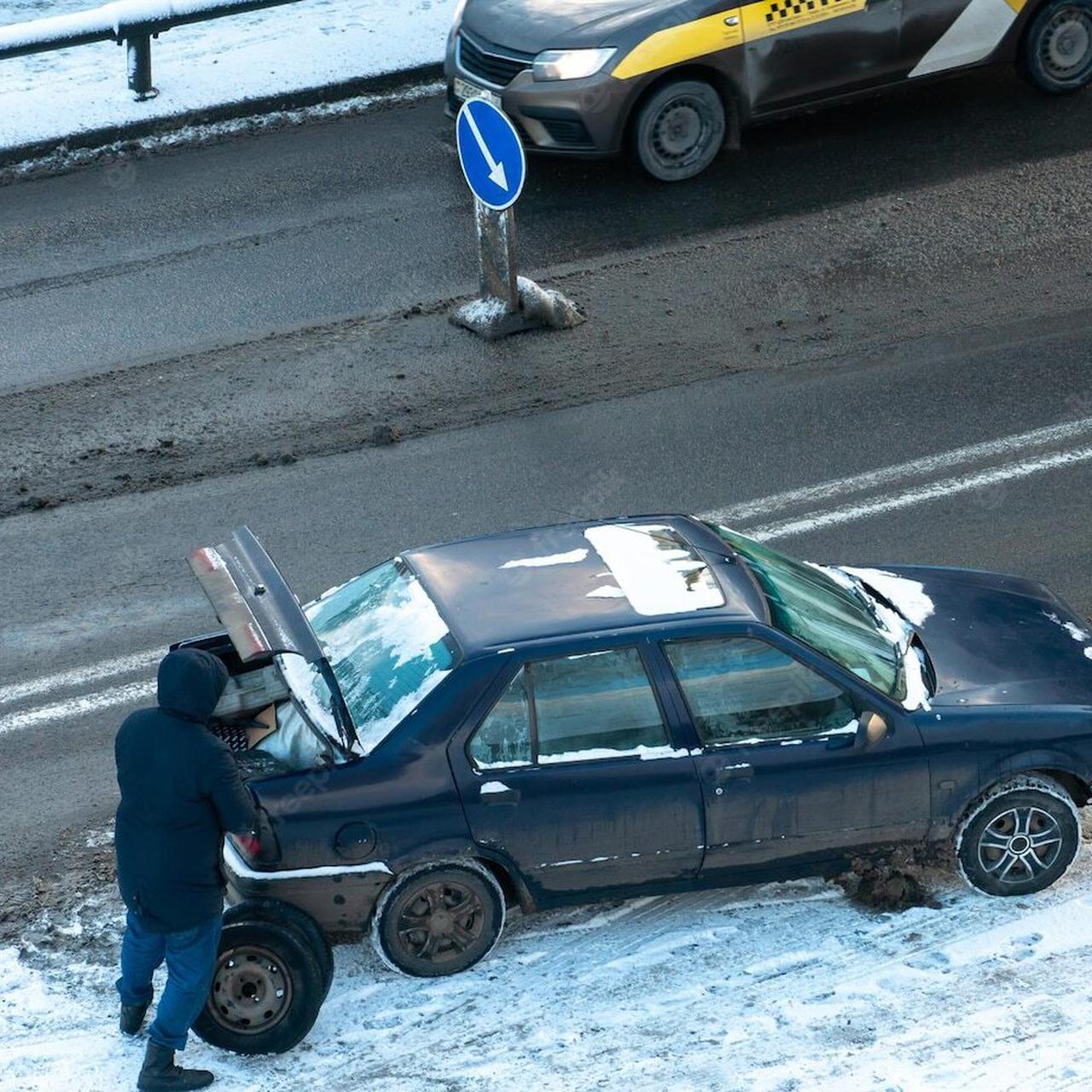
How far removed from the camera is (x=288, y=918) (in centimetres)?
596

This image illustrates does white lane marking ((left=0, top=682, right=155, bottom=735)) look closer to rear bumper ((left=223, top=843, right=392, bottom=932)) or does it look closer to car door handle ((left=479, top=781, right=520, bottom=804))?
rear bumper ((left=223, top=843, right=392, bottom=932))

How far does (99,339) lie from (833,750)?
6.63 meters

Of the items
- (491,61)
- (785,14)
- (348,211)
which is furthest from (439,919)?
(785,14)

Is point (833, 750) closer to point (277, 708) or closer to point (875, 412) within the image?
point (277, 708)

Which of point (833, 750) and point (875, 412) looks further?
point (875, 412)

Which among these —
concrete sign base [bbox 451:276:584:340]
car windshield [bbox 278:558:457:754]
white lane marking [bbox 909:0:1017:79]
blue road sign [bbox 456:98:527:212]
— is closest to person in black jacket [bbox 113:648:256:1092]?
car windshield [bbox 278:558:457:754]

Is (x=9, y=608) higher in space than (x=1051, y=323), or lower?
lower

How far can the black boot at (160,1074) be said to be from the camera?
5.81m

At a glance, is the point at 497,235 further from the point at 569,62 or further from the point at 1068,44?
the point at 1068,44

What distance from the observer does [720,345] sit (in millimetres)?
11008

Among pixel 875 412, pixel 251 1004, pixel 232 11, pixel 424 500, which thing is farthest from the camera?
pixel 232 11

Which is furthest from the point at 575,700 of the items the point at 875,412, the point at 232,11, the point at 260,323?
the point at 232,11

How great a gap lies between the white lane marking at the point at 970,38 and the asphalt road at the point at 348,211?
51 centimetres

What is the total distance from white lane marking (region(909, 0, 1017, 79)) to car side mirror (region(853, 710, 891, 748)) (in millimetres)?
8480
